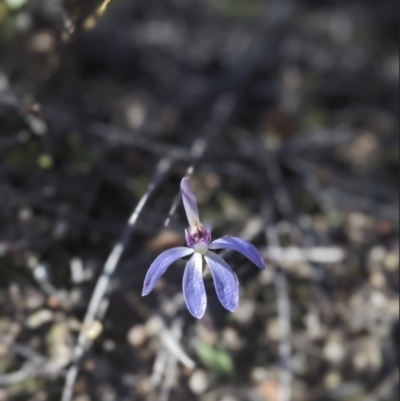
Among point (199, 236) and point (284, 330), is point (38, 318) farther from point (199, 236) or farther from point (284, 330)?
point (284, 330)

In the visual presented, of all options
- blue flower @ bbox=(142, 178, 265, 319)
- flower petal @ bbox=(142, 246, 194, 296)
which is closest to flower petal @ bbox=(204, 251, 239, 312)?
blue flower @ bbox=(142, 178, 265, 319)

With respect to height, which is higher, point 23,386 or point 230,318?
point 23,386

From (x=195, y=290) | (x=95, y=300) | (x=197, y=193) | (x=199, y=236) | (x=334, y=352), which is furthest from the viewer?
(x=197, y=193)

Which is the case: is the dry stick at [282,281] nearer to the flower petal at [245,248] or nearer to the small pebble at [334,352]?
the small pebble at [334,352]

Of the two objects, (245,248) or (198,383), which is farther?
(198,383)

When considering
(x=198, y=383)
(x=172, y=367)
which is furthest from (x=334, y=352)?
(x=172, y=367)

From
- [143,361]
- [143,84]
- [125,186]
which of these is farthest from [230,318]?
[143,84]

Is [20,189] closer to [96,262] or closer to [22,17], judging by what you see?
[96,262]

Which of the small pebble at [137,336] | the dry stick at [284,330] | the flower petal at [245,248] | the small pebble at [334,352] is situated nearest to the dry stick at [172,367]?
the small pebble at [137,336]
